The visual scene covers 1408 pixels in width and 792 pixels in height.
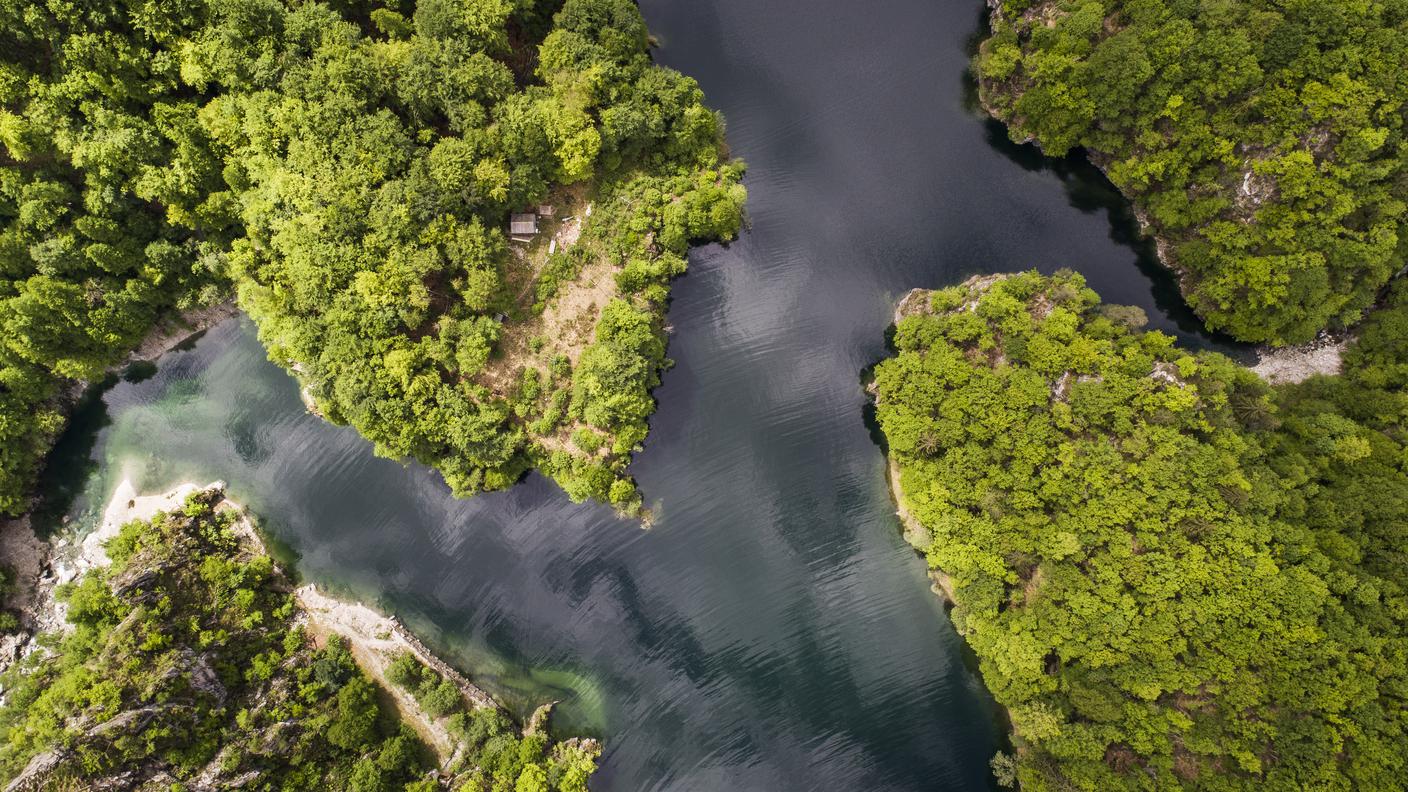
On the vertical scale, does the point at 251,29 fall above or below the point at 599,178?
above

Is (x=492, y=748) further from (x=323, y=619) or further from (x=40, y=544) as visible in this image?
(x=40, y=544)

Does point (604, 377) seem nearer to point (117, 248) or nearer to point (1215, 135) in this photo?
point (117, 248)

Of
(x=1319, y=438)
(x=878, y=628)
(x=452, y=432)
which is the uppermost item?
(x=1319, y=438)

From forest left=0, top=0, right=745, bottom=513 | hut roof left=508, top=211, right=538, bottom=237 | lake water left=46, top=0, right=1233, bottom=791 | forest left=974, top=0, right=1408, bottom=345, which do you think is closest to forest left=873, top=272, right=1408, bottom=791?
lake water left=46, top=0, right=1233, bottom=791

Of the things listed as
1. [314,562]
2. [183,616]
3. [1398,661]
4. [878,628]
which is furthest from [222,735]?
[1398,661]

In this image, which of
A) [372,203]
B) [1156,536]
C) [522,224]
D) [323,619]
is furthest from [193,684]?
[1156,536]

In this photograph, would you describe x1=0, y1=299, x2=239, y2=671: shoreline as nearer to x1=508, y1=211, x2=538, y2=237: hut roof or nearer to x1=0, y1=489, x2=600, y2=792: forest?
x1=0, y1=489, x2=600, y2=792: forest

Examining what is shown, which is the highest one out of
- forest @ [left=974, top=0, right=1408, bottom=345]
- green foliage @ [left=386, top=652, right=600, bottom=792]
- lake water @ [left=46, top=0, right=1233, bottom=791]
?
forest @ [left=974, top=0, right=1408, bottom=345]

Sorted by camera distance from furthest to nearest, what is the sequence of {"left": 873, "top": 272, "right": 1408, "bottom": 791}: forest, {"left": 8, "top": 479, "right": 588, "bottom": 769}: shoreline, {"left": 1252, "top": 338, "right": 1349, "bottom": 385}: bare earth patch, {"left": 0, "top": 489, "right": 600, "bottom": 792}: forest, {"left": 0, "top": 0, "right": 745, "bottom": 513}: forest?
{"left": 8, "top": 479, "right": 588, "bottom": 769}: shoreline, {"left": 1252, "top": 338, "right": 1349, "bottom": 385}: bare earth patch, {"left": 0, "top": 0, "right": 745, "bottom": 513}: forest, {"left": 0, "top": 489, "right": 600, "bottom": 792}: forest, {"left": 873, "top": 272, "right": 1408, "bottom": 791}: forest
